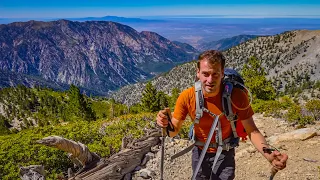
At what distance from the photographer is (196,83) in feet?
11.5

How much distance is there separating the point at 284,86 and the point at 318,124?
8198cm

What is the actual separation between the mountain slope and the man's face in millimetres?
90886

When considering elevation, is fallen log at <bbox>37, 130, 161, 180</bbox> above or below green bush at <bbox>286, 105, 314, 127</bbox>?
above

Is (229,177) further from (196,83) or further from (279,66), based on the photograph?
(279,66)

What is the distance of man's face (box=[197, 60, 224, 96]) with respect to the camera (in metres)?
3.32

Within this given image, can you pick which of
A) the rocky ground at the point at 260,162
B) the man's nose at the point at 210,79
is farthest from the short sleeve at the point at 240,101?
the rocky ground at the point at 260,162

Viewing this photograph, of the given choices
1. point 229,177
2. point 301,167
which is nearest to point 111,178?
point 229,177

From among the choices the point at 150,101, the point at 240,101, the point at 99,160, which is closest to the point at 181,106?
the point at 240,101

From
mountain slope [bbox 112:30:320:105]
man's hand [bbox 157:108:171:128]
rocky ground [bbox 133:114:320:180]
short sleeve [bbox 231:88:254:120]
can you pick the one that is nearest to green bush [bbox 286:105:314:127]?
rocky ground [bbox 133:114:320:180]

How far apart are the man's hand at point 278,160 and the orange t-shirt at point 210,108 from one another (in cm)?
77

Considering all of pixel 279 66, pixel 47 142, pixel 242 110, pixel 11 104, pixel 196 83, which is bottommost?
pixel 11 104

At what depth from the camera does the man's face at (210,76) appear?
131 inches

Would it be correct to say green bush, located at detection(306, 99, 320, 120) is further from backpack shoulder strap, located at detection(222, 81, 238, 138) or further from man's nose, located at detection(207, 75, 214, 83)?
man's nose, located at detection(207, 75, 214, 83)

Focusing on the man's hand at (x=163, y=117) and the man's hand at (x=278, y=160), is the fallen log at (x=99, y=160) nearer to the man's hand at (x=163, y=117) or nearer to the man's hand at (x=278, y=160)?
the man's hand at (x=163, y=117)
